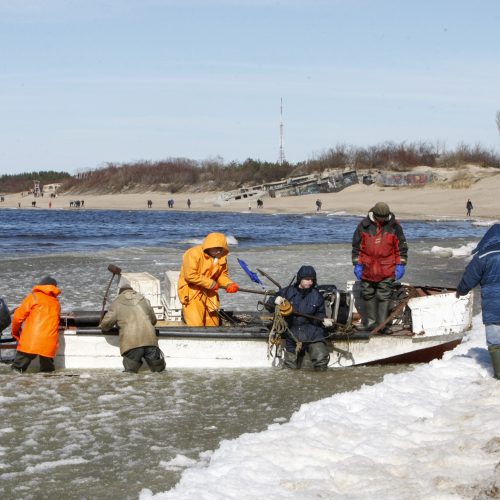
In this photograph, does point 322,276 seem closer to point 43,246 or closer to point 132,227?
point 43,246

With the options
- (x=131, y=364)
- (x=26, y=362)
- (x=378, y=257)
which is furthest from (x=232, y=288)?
(x=26, y=362)

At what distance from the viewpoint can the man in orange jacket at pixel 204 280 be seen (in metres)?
9.02

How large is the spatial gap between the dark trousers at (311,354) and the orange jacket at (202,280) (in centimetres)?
97

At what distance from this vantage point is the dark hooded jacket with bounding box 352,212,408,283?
9523mm

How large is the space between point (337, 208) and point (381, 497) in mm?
61527

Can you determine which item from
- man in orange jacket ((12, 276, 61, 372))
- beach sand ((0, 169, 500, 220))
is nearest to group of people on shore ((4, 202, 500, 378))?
man in orange jacket ((12, 276, 61, 372))

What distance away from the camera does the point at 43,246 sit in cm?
3503

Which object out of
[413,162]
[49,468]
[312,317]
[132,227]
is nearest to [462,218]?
[132,227]

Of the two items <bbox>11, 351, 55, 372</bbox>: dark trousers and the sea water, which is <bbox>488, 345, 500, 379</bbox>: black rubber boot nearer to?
the sea water

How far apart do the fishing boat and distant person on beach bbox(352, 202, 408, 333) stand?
19cm

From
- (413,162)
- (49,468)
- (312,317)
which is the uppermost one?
(413,162)

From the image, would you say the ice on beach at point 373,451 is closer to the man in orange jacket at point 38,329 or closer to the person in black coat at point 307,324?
the person in black coat at point 307,324

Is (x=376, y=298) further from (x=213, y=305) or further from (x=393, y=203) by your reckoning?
(x=393, y=203)

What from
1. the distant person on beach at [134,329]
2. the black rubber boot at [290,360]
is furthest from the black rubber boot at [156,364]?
the black rubber boot at [290,360]
